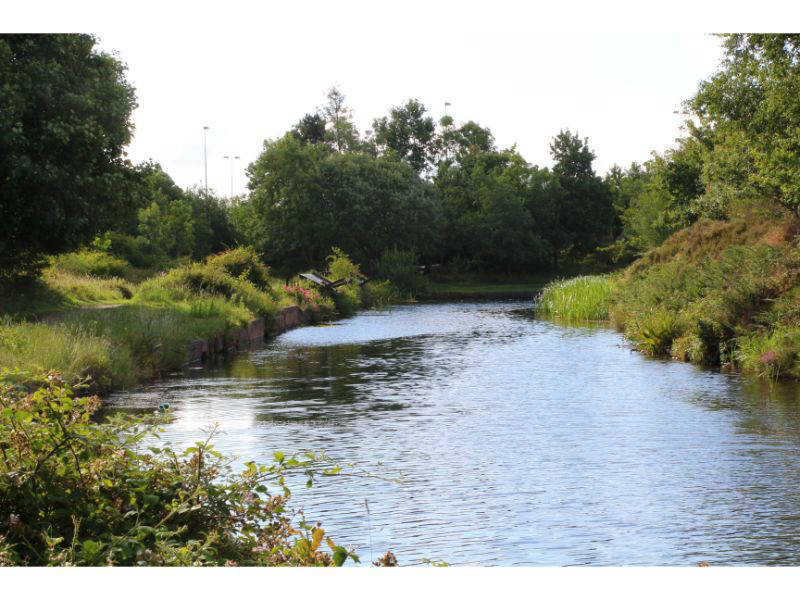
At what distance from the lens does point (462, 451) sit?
10.4 metres

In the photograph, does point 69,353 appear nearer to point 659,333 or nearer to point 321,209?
point 659,333

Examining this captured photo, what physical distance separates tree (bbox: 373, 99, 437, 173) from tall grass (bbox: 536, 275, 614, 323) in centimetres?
4462

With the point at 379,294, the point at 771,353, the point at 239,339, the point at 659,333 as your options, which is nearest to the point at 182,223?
the point at 379,294

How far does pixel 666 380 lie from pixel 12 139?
1287 cm

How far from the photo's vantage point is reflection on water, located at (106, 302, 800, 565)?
22.8ft

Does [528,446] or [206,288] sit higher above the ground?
[206,288]

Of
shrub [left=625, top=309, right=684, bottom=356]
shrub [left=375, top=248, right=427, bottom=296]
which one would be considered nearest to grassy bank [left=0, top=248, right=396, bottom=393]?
shrub [left=625, top=309, right=684, bottom=356]

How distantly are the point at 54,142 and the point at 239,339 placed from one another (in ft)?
21.1

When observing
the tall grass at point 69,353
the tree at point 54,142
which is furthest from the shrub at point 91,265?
the tall grass at point 69,353

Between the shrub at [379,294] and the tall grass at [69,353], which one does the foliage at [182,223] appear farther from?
the tall grass at [69,353]

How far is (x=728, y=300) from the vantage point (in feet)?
60.2

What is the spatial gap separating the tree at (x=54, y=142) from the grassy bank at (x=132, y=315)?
1.71 metres

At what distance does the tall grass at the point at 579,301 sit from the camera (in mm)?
32281
